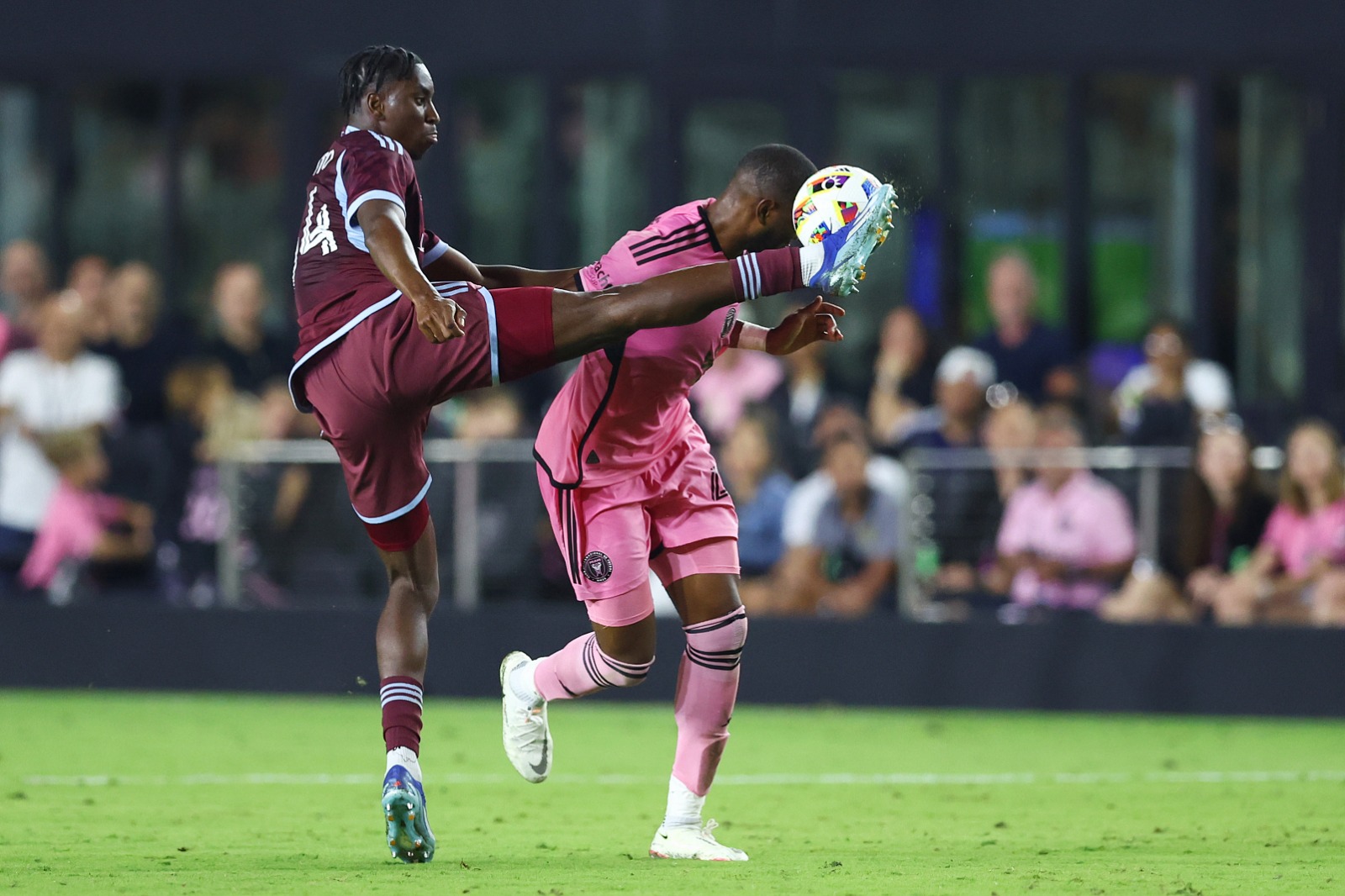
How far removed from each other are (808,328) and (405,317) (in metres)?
1.21

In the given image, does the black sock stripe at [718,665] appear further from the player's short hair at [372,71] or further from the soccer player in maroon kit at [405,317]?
the player's short hair at [372,71]

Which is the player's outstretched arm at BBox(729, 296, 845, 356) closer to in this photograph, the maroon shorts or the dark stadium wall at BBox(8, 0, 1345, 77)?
the maroon shorts

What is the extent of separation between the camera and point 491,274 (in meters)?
6.59

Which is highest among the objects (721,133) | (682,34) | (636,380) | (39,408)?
(682,34)

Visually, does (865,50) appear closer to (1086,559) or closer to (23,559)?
(1086,559)

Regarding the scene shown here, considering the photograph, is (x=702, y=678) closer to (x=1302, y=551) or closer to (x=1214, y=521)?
(x=1214, y=521)

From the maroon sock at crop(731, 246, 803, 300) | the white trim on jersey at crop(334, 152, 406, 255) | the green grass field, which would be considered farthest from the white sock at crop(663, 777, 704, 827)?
the white trim on jersey at crop(334, 152, 406, 255)

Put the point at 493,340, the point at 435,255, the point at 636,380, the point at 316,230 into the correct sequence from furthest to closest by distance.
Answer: the point at 435,255, the point at 636,380, the point at 316,230, the point at 493,340

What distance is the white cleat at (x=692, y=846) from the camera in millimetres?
6078

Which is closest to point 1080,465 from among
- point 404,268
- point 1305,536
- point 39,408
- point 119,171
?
point 1305,536

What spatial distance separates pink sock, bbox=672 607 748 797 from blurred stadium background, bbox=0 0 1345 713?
474 centimetres

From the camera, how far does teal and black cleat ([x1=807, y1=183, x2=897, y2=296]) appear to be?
561 centimetres

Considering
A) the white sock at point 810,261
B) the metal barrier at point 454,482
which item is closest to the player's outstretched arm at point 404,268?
the white sock at point 810,261

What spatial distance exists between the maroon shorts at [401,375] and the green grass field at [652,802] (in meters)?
1.12
